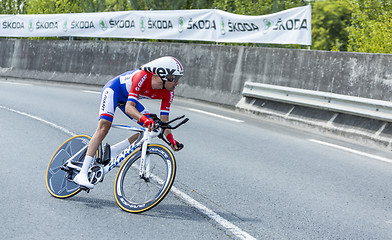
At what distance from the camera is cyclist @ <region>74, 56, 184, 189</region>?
5270 mm

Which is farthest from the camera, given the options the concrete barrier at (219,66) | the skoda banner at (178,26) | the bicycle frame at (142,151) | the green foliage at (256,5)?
the green foliage at (256,5)

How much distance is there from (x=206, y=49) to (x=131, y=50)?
3894 mm

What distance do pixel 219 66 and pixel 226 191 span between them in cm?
925

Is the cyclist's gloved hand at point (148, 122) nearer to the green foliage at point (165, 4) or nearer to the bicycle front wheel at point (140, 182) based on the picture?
the bicycle front wheel at point (140, 182)

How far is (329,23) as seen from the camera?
55562 mm

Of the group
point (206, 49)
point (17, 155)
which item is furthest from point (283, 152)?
point (206, 49)

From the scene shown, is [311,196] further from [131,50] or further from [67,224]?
[131,50]

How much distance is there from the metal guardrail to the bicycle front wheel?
19.2ft

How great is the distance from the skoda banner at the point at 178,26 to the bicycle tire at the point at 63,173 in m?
8.57

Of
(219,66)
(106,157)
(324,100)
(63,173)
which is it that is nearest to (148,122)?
(106,157)

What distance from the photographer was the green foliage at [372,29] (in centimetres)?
2054

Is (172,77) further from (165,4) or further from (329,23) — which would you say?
(329,23)

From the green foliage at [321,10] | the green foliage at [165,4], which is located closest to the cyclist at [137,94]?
the green foliage at [321,10]

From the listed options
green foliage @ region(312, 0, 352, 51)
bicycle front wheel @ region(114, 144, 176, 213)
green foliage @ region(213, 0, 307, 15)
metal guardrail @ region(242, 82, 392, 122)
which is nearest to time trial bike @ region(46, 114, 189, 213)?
bicycle front wheel @ region(114, 144, 176, 213)
